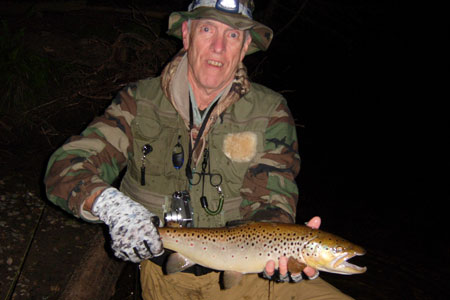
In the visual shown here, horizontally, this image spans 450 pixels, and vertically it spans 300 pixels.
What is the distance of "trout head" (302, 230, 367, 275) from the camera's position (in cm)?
248

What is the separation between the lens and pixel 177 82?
3.20 meters

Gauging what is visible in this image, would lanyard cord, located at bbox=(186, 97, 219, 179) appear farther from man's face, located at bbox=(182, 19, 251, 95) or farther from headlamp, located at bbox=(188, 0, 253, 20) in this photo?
headlamp, located at bbox=(188, 0, 253, 20)

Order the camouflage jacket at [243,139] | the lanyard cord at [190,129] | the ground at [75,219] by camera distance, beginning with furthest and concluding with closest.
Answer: the ground at [75,219], the lanyard cord at [190,129], the camouflage jacket at [243,139]

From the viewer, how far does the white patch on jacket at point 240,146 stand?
320 cm

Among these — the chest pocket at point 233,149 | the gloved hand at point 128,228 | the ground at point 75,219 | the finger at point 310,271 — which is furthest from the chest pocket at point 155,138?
the ground at point 75,219

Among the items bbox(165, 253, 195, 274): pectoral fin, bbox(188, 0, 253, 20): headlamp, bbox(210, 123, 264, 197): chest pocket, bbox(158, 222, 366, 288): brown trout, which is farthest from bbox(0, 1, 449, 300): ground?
bbox(188, 0, 253, 20): headlamp

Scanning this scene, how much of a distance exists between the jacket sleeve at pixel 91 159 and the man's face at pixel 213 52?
25.7 inches

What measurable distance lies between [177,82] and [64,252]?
2369mm

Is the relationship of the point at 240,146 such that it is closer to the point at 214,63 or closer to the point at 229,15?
the point at 214,63

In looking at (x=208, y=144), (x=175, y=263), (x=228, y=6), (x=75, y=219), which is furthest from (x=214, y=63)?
(x=75, y=219)

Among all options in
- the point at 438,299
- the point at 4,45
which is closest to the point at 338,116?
the point at 438,299

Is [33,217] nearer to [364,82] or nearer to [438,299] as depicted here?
[438,299]

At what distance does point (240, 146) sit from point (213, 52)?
0.85 meters

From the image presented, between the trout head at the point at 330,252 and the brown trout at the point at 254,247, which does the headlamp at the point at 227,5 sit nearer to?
the brown trout at the point at 254,247
